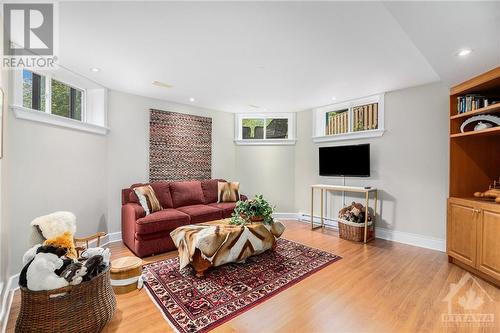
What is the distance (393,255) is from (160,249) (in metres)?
3.27

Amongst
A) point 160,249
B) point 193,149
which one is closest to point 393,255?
point 160,249

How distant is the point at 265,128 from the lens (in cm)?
545

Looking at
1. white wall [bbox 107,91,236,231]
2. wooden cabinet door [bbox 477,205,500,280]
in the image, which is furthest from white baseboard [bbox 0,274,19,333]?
wooden cabinet door [bbox 477,205,500,280]

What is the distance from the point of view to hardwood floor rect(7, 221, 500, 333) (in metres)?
1.78

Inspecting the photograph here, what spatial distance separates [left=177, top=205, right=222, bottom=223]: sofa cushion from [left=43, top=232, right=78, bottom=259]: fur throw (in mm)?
1704

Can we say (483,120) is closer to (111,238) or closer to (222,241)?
(222,241)

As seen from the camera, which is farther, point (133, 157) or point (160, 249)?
point (133, 157)

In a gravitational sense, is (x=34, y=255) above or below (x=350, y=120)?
below

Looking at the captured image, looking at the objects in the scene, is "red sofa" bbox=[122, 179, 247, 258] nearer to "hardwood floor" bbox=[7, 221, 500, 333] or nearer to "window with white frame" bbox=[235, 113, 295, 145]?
"hardwood floor" bbox=[7, 221, 500, 333]

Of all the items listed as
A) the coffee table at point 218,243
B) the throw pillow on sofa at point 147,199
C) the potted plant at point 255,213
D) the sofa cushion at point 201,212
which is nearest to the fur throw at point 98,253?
the coffee table at point 218,243

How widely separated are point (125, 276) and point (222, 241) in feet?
3.30

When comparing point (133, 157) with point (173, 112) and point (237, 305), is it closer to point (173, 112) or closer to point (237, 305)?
point (173, 112)

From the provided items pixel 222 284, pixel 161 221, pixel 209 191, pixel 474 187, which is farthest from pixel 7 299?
pixel 474 187

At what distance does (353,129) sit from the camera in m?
4.38
